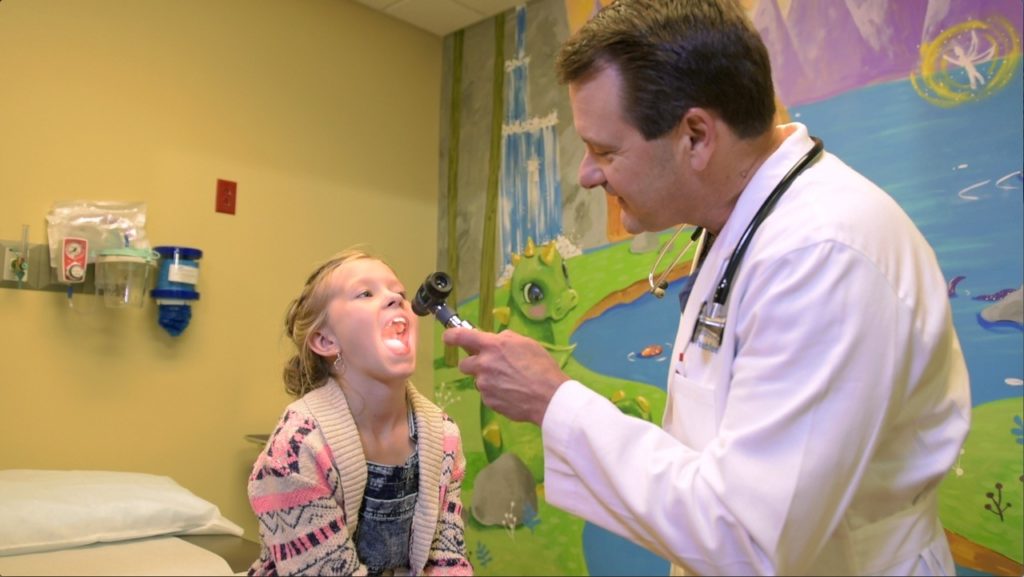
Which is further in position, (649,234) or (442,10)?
(442,10)

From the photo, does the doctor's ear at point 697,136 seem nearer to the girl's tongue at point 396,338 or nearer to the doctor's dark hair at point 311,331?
the girl's tongue at point 396,338

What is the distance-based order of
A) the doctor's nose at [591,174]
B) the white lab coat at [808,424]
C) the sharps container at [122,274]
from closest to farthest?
the white lab coat at [808,424] < the doctor's nose at [591,174] < the sharps container at [122,274]

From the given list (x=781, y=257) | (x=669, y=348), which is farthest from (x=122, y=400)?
(x=781, y=257)

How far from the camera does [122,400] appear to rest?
262 cm

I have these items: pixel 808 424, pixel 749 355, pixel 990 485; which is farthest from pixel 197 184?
pixel 990 485

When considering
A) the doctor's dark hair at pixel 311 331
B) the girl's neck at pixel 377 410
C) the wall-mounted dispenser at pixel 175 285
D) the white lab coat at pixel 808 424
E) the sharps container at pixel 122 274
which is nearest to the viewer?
the white lab coat at pixel 808 424

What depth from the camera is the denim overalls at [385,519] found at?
1.74 m

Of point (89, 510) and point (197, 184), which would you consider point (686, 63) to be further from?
point (197, 184)

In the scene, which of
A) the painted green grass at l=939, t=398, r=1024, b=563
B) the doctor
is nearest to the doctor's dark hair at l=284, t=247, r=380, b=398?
the doctor

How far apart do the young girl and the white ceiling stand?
1.74m

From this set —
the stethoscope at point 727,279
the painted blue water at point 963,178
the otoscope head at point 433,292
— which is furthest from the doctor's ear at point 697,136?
the painted blue water at point 963,178

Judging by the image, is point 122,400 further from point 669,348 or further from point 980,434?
point 980,434

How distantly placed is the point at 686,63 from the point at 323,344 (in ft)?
3.77

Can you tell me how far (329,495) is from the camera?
5.36 ft
